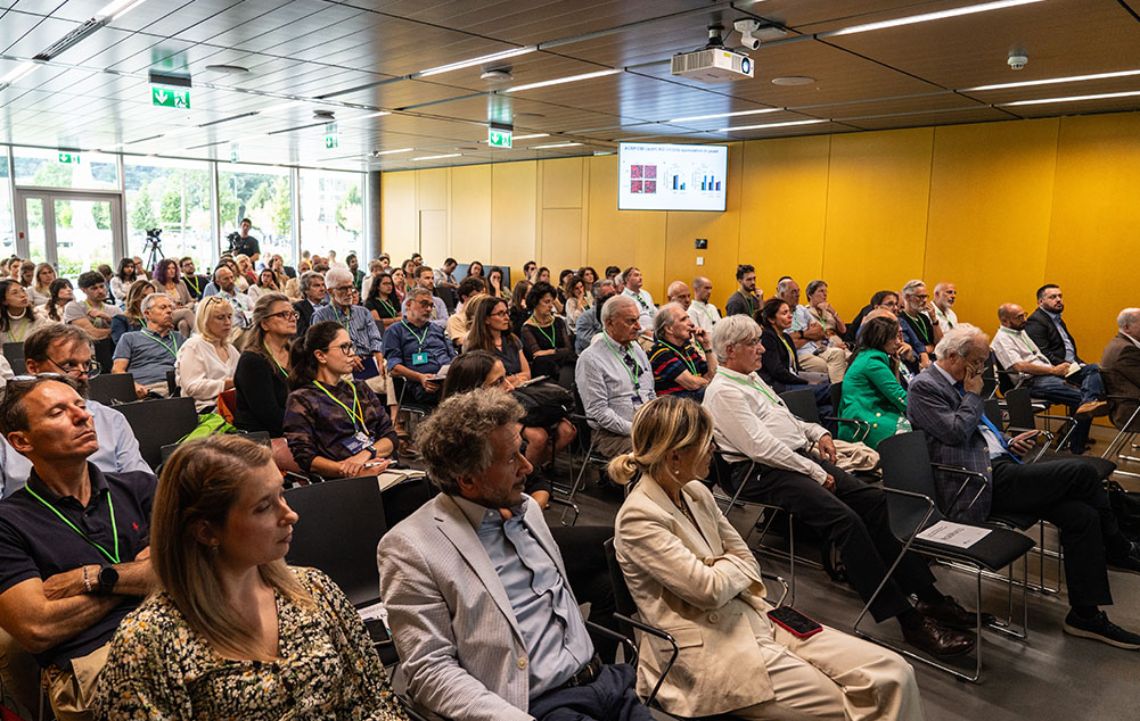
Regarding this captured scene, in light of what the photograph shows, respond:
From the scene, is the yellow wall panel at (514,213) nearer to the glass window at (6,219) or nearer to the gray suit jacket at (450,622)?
the glass window at (6,219)

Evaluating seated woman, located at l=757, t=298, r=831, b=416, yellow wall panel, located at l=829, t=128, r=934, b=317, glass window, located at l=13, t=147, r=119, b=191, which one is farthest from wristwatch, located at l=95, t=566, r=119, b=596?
glass window, located at l=13, t=147, r=119, b=191

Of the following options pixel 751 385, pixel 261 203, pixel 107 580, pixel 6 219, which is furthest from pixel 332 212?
pixel 107 580

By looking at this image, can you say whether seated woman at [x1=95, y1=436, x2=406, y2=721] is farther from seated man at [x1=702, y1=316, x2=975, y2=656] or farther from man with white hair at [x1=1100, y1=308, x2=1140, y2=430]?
man with white hair at [x1=1100, y1=308, x2=1140, y2=430]

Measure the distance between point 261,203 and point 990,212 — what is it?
1457 centimetres

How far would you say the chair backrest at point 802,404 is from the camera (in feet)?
15.7

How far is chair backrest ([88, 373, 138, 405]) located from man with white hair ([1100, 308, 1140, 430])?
7062mm

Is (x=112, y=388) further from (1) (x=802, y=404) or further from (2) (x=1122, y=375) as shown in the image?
(2) (x=1122, y=375)

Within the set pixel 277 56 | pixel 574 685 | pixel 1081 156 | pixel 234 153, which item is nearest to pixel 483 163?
pixel 234 153

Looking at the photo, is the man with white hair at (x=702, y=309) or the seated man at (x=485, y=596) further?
the man with white hair at (x=702, y=309)

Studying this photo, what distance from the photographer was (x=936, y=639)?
353cm

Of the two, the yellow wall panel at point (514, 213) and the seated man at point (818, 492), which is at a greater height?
the yellow wall panel at point (514, 213)

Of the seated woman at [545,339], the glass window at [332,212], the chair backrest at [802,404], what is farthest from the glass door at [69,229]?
the chair backrest at [802,404]

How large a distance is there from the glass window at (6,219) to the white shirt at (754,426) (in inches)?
594

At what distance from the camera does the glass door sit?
14570 millimetres
